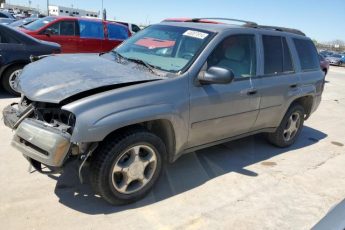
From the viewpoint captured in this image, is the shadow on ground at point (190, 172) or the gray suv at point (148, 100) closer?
the gray suv at point (148, 100)

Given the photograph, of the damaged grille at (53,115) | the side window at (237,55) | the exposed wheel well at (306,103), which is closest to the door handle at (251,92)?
the side window at (237,55)

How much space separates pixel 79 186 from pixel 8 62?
4.42 metres

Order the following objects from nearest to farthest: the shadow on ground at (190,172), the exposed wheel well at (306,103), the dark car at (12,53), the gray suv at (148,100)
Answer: the gray suv at (148,100), the shadow on ground at (190,172), the exposed wheel well at (306,103), the dark car at (12,53)

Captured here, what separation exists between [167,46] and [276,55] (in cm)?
169

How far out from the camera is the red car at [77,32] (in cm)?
1064

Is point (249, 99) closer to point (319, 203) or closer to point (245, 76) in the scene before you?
point (245, 76)

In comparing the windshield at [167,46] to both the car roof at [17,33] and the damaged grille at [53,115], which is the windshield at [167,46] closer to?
the damaged grille at [53,115]

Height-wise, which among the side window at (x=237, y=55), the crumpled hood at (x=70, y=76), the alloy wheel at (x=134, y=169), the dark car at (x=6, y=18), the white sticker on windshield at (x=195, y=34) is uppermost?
the white sticker on windshield at (x=195, y=34)

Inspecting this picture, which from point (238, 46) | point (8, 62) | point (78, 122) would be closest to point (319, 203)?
point (238, 46)

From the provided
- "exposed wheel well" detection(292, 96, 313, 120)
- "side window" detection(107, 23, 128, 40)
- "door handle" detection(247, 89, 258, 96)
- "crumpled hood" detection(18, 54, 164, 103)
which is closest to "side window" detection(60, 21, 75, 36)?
"side window" detection(107, 23, 128, 40)

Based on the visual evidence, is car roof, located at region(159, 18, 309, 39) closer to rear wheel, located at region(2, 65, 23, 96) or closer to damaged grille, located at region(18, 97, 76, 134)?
damaged grille, located at region(18, 97, 76, 134)

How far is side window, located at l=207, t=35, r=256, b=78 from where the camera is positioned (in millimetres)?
4281

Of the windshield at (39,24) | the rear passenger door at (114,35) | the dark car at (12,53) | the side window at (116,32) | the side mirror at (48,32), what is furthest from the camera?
the side window at (116,32)

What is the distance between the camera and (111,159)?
3.38 meters
